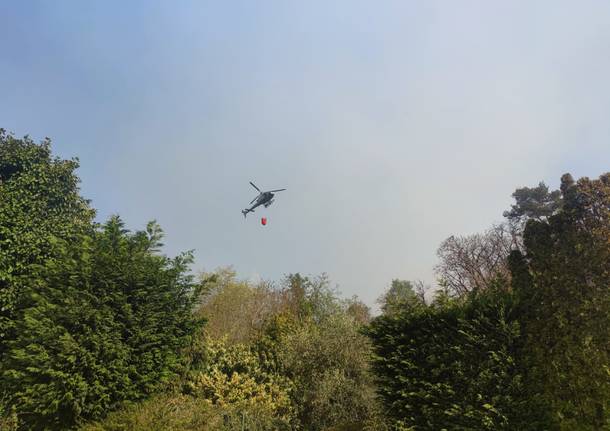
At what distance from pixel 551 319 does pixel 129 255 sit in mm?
11026

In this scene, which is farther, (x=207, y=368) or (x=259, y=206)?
(x=259, y=206)

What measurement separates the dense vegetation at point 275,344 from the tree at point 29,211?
0.18ft

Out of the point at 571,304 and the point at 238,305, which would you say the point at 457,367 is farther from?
the point at 238,305

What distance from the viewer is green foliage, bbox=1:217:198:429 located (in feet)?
30.5

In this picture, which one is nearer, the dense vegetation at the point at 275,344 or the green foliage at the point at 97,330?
the dense vegetation at the point at 275,344

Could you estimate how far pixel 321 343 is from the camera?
1412 centimetres

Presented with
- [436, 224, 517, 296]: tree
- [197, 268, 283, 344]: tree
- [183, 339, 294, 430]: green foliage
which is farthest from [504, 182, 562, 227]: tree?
[183, 339, 294, 430]: green foliage

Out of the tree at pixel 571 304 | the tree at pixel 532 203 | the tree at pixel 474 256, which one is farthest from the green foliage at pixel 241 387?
the tree at pixel 532 203

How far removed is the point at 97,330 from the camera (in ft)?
32.4

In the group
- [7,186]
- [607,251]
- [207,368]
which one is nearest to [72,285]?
[207,368]

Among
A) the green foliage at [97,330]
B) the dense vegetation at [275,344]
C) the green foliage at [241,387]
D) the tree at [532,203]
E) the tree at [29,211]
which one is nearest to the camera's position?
the dense vegetation at [275,344]

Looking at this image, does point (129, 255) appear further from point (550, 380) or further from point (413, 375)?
point (550, 380)

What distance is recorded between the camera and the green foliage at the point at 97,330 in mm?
9305

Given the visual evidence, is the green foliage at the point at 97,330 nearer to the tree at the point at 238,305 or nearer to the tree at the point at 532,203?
the tree at the point at 238,305
